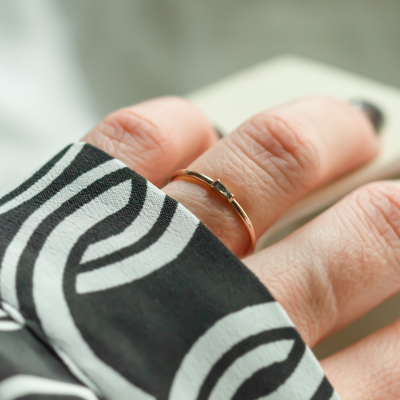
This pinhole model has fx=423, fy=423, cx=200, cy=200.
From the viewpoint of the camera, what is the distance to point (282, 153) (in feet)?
1.77

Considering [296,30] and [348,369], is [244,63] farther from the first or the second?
[348,369]

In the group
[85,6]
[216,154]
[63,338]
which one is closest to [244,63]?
[85,6]

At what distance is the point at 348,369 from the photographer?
0.50 metres

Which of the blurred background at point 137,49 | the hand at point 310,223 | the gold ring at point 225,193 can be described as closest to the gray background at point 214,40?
the blurred background at point 137,49

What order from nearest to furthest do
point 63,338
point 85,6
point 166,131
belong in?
point 63,338 → point 166,131 → point 85,6

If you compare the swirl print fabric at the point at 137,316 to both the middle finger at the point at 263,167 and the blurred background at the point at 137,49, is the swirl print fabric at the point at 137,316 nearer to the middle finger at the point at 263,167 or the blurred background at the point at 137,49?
the middle finger at the point at 263,167

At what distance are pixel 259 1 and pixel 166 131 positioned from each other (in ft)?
3.31

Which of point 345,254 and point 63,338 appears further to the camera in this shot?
point 345,254

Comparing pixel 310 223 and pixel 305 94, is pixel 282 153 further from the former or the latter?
pixel 305 94

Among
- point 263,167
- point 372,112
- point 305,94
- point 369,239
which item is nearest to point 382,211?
point 369,239

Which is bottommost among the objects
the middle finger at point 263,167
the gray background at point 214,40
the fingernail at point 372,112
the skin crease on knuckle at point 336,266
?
the skin crease on knuckle at point 336,266

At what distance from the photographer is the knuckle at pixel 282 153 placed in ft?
1.75

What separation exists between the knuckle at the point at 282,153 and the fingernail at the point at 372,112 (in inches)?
11.2

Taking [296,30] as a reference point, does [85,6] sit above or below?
above
